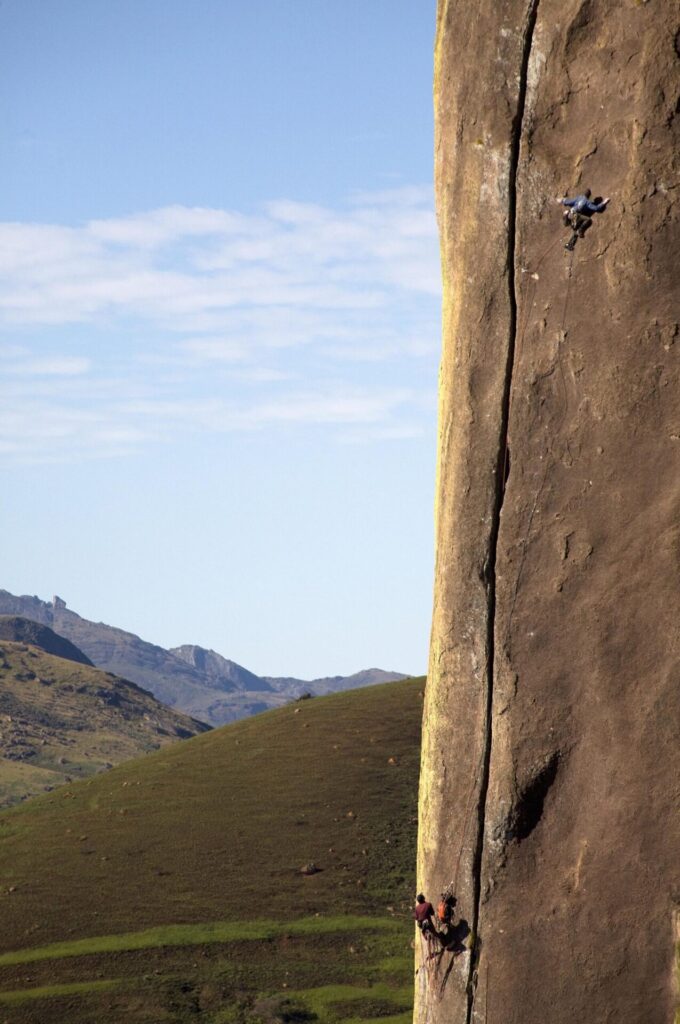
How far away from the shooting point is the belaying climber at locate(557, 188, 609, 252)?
612 inches

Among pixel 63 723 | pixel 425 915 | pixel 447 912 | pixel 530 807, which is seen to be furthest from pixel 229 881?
pixel 63 723

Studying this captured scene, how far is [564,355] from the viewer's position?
Answer: 15.8m

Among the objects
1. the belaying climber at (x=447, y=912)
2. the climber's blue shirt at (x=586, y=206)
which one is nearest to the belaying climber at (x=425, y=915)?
the belaying climber at (x=447, y=912)

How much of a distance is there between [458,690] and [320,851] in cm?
4130

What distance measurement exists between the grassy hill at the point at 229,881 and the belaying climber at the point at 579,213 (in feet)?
104

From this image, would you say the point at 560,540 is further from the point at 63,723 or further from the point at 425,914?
the point at 63,723

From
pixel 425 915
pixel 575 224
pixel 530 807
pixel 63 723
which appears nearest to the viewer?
pixel 530 807

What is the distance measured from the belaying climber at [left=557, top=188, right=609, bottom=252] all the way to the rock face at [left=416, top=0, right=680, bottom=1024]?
0.36ft

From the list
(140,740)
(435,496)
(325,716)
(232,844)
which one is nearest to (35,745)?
(140,740)

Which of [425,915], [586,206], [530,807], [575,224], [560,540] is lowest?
[425,915]

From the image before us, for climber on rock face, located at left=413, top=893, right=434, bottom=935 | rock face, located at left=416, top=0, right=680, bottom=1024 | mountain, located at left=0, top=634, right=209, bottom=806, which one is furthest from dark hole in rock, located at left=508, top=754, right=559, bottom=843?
mountain, located at left=0, top=634, right=209, bottom=806

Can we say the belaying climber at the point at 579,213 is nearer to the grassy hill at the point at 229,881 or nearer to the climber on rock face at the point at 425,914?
the climber on rock face at the point at 425,914

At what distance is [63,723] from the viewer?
529 ft

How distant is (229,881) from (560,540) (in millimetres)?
40814
